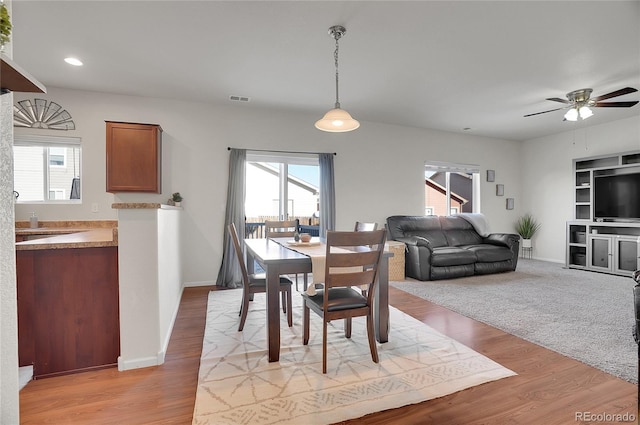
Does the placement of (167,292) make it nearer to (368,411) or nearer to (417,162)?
(368,411)

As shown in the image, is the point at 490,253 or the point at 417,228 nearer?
the point at 490,253

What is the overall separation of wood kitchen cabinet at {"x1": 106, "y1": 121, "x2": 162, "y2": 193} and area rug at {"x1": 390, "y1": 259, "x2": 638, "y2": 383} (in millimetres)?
3766

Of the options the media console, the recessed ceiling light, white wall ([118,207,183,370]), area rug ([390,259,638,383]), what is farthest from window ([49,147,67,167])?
the media console

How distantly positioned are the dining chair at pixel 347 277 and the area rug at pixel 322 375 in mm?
185

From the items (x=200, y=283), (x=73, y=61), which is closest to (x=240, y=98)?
(x=73, y=61)

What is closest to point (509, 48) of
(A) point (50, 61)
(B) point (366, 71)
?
(B) point (366, 71)

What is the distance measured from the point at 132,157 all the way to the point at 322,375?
11.7ft

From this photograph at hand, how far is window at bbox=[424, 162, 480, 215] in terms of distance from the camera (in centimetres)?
661

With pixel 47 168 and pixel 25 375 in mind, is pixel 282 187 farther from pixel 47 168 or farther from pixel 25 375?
pixel 25 375

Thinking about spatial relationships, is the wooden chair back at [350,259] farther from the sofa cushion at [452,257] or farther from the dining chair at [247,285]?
the sofa cushion at [452,257]

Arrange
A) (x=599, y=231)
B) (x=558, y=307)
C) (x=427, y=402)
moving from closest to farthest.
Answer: (x=427, y=402) < (x=558, y=307) < (x=599, y=231)

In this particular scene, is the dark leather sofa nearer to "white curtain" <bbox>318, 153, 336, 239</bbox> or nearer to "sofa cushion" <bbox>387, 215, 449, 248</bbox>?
"sofa cushion" <bbox>387, 215, 449, 248</bbox>

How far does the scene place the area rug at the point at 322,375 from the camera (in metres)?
1.68

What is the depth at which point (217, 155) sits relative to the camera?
4613 mm
